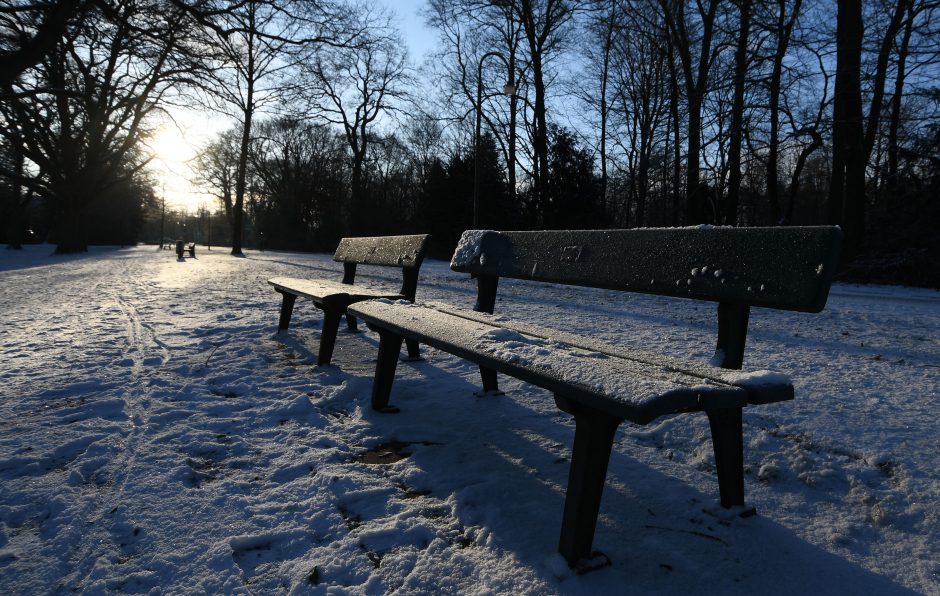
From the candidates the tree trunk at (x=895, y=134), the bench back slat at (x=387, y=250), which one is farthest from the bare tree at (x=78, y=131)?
the tree trunk at (x=895, y=134)

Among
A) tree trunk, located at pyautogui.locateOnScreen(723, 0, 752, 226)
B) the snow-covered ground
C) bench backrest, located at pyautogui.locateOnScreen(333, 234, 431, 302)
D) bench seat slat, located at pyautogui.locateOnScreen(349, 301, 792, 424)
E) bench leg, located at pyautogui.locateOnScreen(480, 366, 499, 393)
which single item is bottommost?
the snow-covered ground

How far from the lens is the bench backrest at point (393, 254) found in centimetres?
380

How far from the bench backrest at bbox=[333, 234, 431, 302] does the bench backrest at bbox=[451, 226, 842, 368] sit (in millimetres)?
1022

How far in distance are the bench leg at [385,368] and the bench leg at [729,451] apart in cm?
151

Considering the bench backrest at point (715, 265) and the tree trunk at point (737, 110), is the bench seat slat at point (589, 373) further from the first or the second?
the tree trunk at point (737, 110)

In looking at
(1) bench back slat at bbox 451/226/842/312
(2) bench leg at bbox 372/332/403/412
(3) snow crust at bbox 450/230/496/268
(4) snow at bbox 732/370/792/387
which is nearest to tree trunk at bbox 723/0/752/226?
(3) snow crust at bbox 450/230/496/268

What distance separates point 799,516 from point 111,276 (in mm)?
12796

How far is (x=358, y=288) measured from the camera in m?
4.15

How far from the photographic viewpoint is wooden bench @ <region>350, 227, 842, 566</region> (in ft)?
4.57

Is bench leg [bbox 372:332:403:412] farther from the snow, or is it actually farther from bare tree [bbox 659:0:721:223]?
bare tree [bbox 659:0:721:223]

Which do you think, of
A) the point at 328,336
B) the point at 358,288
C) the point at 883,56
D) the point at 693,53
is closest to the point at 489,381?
the point at 328,336

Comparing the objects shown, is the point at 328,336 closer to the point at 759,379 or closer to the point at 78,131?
the point at 759,379

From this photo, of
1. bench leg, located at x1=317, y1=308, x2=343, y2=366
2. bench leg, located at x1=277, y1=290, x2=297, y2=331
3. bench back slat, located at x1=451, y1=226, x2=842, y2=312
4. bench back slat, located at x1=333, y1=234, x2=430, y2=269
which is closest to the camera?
bench back slat, located at x1=451, y1=226, x2=842, y2=312

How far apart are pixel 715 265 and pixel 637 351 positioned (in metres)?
0.45
